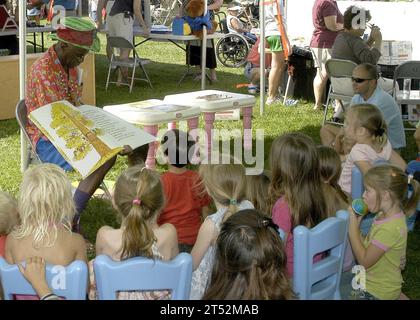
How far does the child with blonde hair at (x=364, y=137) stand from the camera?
15.9ft

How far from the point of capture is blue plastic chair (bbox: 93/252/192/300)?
9.19 feet

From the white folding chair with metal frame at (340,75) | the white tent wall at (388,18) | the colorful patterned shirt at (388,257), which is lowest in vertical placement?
the colorful patterned shirt at (388,257)

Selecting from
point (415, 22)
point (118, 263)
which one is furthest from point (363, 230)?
point (415, 22)

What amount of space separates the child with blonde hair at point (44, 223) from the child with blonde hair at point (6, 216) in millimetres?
247

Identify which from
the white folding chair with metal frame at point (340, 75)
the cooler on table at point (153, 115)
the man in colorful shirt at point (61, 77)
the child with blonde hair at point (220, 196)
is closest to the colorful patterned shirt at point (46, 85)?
the man in colorful shirt at point (61, 77)

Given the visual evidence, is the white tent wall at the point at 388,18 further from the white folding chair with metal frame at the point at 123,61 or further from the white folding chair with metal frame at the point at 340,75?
the white folding chair with metal frame at the point at 123,61

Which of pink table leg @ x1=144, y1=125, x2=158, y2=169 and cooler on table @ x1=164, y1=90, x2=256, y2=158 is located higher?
cooler on table @ x1=164, y1=90, x2=256, y2=158

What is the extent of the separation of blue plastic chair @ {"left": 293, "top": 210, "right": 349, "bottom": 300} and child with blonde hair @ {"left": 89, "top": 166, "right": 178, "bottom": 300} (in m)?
0.56

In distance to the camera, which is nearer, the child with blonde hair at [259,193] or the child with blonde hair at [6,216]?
the child with blonde hair at [6,216]

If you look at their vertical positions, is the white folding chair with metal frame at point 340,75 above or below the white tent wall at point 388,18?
below

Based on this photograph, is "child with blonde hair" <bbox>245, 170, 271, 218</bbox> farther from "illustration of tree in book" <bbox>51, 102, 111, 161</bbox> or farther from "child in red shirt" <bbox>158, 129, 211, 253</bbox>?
"illustration of tree in book" <bbox>51, 102, 111, 161</bbox>

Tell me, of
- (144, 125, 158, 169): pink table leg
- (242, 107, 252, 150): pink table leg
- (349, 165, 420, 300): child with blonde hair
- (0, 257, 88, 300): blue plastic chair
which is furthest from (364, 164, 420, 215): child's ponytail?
(242, 107, 252, 150): pink table leg

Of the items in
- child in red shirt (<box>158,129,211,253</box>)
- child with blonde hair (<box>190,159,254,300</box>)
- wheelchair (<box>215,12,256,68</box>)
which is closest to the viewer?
child with blonde hair (<box>190,159,254,300</box>)
